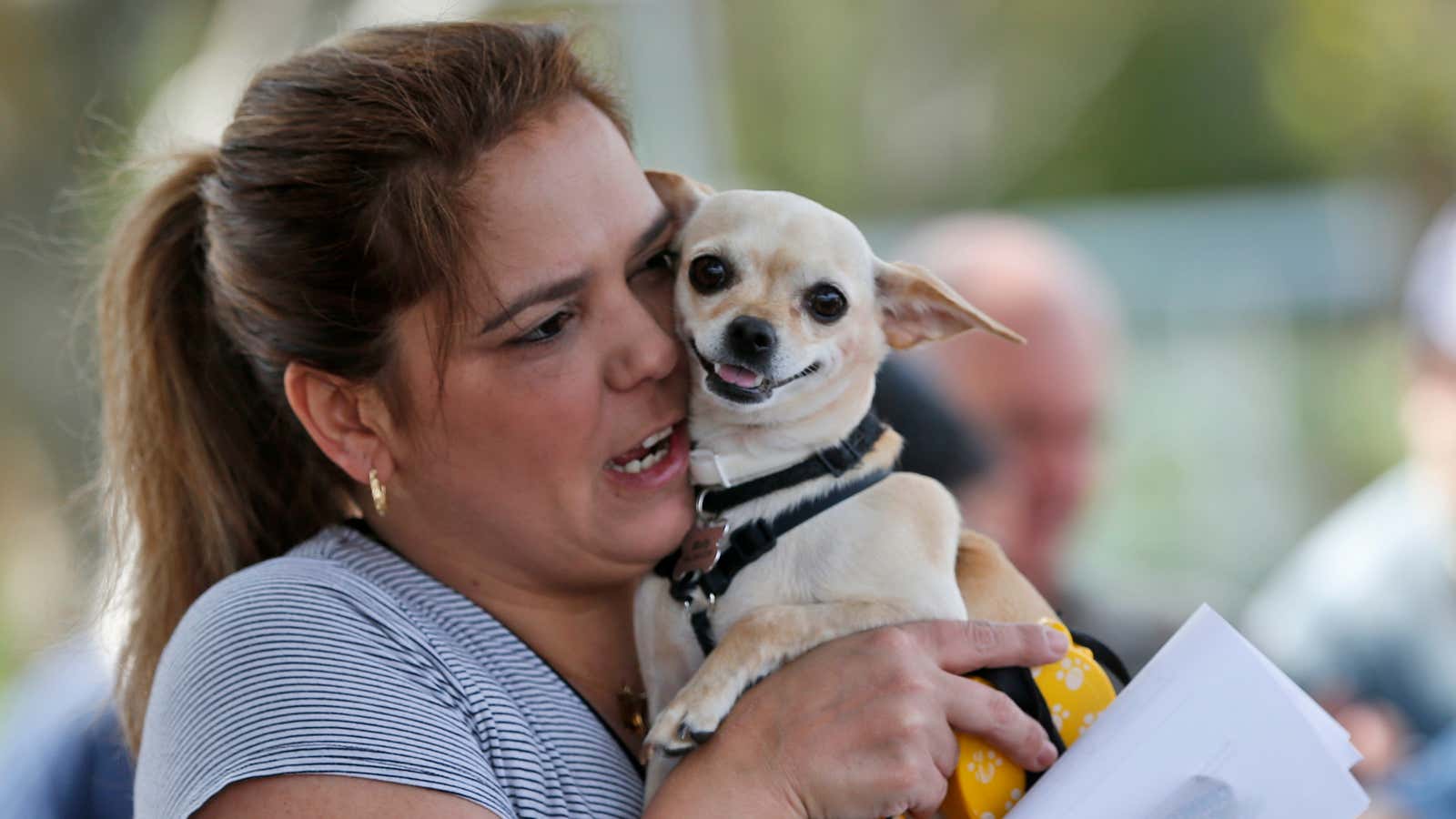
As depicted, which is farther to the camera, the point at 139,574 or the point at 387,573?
the point at 139,574

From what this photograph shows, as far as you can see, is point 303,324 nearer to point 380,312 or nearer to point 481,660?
point 380,312

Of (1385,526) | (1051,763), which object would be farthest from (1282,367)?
(1051,763)

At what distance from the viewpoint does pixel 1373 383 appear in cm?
650

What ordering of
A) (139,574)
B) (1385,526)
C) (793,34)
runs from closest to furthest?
1. (139,574)
2. (1385,526)
3. (793,34)

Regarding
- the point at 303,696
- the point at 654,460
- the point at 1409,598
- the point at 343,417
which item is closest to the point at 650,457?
the point at 654,460

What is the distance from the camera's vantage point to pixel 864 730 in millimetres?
1271

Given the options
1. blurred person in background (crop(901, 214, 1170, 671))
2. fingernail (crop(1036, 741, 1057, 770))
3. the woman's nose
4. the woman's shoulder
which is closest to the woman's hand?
fingernail (crop(1036, 741, 1057, 770))

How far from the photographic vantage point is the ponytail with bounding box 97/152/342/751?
1.57m

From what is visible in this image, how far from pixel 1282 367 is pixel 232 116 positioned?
5.61 metres

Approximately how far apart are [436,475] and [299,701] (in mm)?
327

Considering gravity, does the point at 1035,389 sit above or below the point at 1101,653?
below

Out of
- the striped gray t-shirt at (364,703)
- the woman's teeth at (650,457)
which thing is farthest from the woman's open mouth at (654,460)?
the striped gray t-shirt at (364,703)

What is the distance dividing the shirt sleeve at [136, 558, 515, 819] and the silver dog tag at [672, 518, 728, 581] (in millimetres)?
271

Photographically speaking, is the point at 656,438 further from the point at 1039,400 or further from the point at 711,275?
the point at 1039,400
